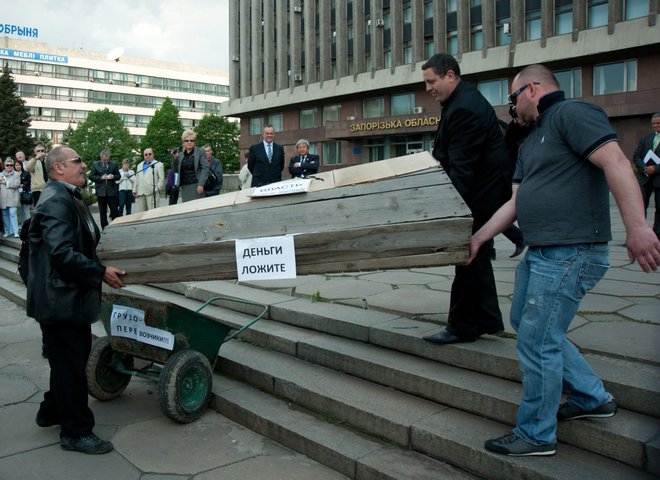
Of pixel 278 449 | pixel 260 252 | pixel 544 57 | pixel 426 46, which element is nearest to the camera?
pixel 260 252

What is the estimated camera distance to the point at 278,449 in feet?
11.7

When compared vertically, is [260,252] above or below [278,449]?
above

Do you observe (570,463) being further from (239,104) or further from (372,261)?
(239,104)

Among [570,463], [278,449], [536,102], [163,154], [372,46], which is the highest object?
[372,46]

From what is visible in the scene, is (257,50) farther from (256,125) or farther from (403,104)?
(403,104)

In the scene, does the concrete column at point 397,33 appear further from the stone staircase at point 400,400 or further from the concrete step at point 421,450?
the concrete step at point 421,450

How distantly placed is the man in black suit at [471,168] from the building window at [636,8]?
3082cm

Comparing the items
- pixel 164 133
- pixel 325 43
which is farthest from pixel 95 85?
pixel 325 43

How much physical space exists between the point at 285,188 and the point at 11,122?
5832cm

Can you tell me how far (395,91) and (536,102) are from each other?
37.9 metres

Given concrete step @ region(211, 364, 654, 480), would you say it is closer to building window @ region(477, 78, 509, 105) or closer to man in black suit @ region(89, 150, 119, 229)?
man in black suit @ region(89, 150, 119, 229)

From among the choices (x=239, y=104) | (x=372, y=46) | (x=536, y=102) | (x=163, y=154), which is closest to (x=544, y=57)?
(x=372, y=46)

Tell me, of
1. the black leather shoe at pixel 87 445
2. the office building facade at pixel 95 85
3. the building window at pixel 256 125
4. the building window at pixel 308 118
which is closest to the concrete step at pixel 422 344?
the black leather shoe at pixel 87 445

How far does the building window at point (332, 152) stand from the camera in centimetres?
4388
